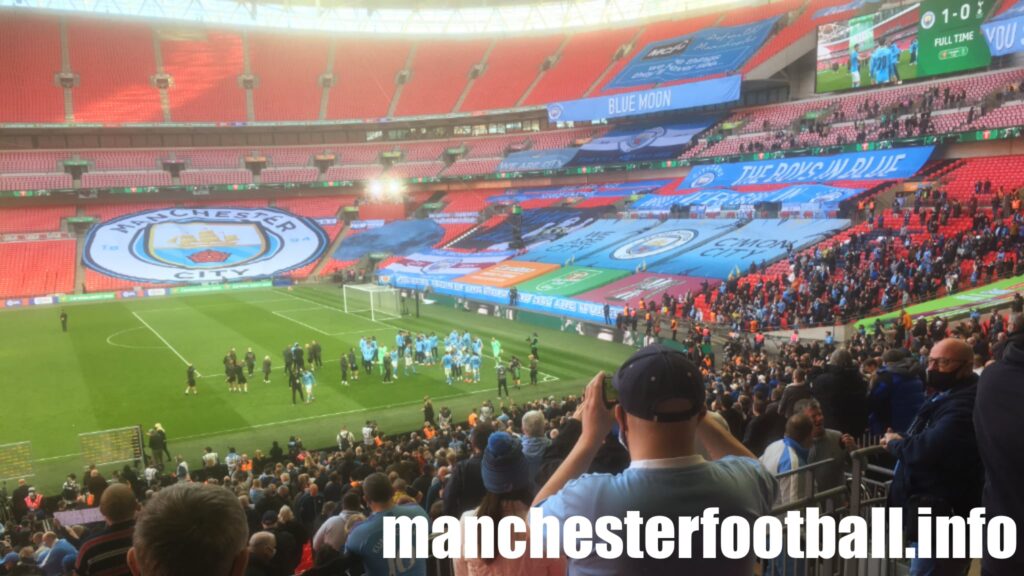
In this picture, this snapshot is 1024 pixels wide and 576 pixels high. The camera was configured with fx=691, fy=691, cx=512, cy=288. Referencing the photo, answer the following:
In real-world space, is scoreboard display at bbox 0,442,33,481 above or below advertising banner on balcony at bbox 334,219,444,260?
below

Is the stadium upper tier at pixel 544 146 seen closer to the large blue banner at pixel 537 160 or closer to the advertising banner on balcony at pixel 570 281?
the large blue banner at pixel 537 160

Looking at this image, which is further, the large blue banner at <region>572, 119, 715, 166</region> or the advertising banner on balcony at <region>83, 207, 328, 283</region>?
the large blue banner at <region>572, 119, 715, 166</region>

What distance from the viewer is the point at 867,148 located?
3738 centimetres

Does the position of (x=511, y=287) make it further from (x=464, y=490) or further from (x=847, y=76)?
(x=464, y=490)

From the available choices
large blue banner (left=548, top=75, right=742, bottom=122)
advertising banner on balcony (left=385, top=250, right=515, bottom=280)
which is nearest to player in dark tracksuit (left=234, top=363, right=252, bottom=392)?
advertising banner on balcony (left=385, top=250, right=515, bottom=280)

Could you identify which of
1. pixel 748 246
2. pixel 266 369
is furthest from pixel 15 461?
pixel 748 246

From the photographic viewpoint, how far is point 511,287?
120 feet

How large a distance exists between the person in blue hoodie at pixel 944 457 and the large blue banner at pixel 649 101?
45.2 metres

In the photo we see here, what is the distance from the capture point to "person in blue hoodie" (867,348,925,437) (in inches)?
262

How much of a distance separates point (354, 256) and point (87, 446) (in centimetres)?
3819

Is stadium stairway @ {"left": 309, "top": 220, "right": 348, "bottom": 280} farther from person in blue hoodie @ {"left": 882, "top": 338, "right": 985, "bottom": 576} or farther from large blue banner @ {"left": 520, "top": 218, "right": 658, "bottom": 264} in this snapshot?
person in blue hoodie @ {"left": 882, "top": 338, "right": 985, "bottom": 576}

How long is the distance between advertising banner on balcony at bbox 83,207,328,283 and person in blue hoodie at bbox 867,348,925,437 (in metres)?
48.4

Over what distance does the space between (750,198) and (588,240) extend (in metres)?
9.75

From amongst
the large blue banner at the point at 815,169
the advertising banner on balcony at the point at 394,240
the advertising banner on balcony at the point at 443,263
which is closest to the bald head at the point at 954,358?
the large blue banner at the point at 815,169
